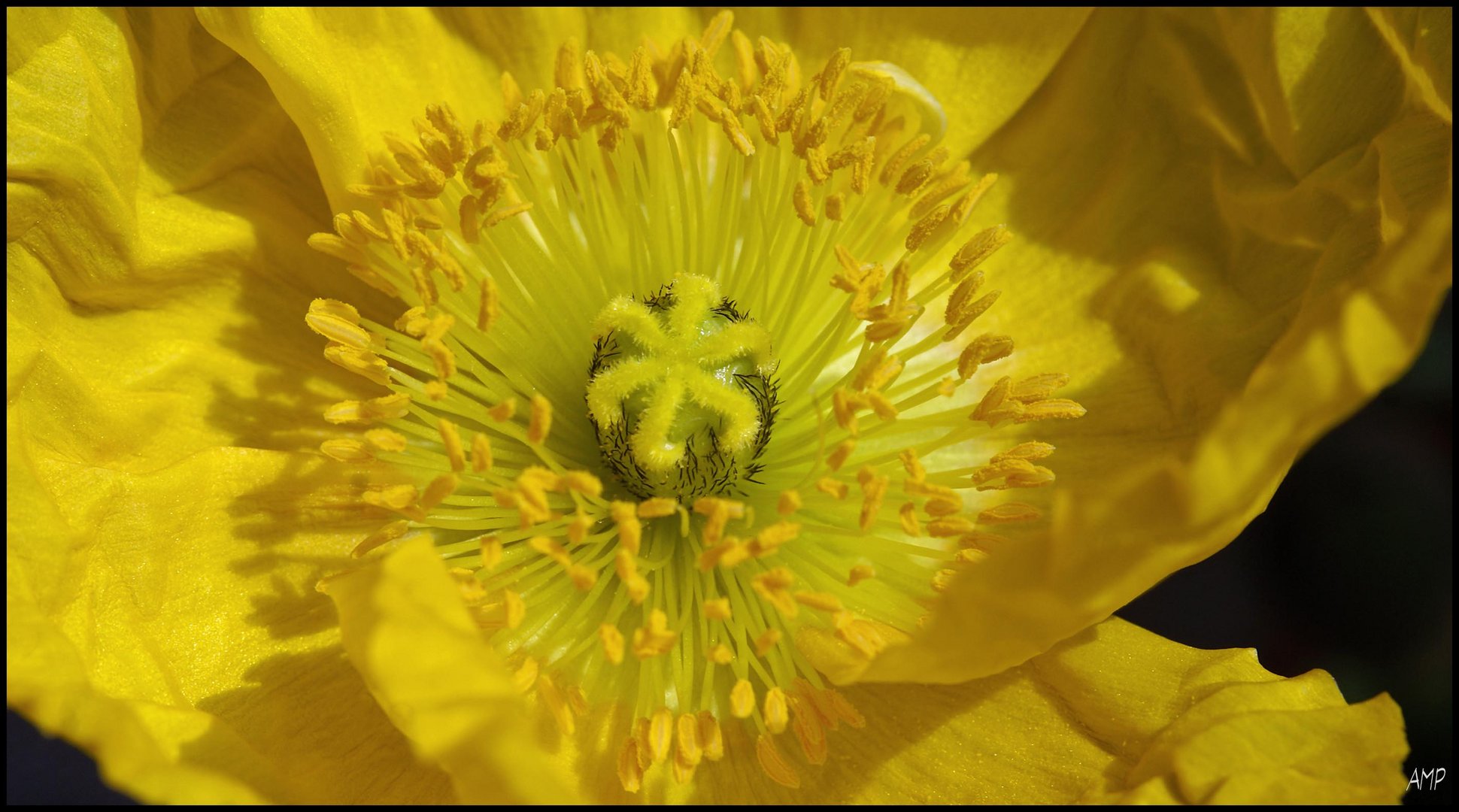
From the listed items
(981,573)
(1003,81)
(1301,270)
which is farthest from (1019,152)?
(981,573)

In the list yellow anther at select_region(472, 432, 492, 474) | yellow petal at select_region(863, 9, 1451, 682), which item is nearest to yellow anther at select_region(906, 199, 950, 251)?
yellow petal at select_region(863, 9, 1451, 682)

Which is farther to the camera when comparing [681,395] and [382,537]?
[681,395]

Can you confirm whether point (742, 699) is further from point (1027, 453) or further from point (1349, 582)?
point (1349, 582)

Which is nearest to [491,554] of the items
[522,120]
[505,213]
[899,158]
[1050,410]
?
[505,213]

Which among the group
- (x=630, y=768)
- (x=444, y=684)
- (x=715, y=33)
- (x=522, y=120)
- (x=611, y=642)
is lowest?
(x=630, y=768)

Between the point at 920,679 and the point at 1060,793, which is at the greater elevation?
the point at 920,679

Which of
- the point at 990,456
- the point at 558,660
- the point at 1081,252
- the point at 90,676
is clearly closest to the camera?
the point at 90,676

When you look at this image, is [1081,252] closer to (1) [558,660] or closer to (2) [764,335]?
(2) [764,335]

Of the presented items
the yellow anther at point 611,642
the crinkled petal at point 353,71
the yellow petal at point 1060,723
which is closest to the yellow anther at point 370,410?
the crinkled petal at point 353,71
